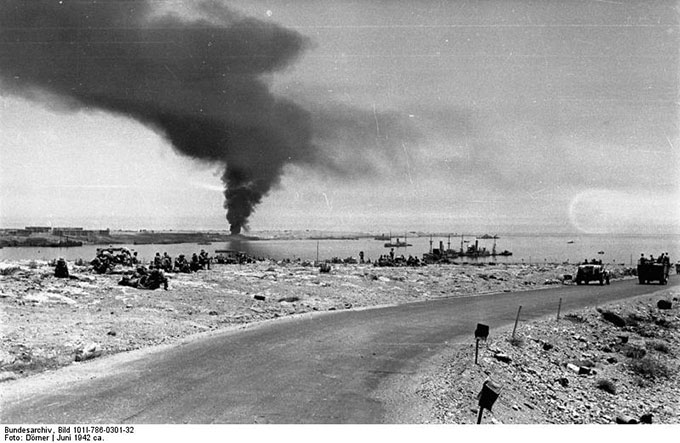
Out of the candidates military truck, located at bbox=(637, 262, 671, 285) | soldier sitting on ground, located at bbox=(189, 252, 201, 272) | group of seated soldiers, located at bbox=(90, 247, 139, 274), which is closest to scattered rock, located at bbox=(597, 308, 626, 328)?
military truck, located at bbox=(637, 262, 671, 285)

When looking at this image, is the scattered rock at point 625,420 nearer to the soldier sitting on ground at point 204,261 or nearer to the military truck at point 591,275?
the soldier sitting on ground at point 204,261

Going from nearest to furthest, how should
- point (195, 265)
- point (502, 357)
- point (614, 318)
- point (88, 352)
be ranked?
point (88, 352), point (502, 357), point (614, 318), point (195, 265)

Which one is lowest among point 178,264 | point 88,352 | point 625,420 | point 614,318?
point 625,420

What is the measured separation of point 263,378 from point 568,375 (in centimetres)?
971

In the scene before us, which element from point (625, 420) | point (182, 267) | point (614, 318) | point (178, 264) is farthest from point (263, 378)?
point (178, 264)

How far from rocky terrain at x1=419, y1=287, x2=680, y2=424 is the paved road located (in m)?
1.25

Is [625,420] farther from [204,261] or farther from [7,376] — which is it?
[204,261]

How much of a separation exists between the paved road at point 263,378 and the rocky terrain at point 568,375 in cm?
125

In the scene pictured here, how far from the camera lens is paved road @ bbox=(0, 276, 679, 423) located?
805 centimetres

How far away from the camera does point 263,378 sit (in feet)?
33.6
